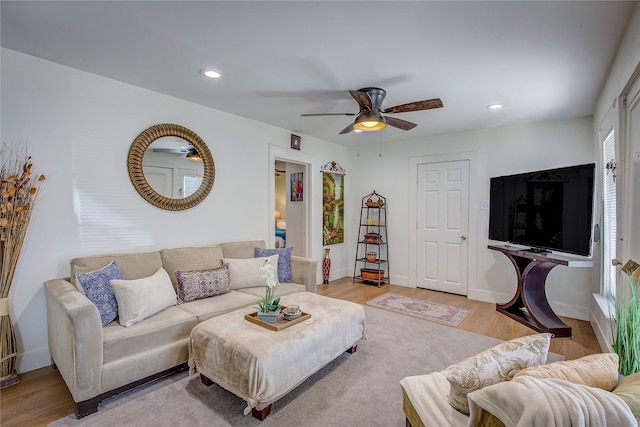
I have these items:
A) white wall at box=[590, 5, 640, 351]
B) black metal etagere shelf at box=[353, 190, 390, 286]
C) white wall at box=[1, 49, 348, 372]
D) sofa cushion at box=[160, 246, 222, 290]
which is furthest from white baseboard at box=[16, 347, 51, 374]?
white wall at box=[590, 5, 640, 351]

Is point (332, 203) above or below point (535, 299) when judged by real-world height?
above

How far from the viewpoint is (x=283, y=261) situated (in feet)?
12.0

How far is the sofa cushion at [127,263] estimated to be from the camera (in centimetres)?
251

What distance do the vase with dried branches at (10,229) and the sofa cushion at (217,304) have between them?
1135 mm

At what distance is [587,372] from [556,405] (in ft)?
1.06

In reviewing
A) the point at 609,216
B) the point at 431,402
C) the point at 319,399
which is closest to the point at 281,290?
the point at 319,399

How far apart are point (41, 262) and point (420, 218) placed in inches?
182

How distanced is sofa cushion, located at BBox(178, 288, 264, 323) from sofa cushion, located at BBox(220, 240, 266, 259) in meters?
0.62

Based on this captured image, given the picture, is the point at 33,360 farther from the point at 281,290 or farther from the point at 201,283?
the point at 281,290

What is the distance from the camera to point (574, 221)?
9.62ft

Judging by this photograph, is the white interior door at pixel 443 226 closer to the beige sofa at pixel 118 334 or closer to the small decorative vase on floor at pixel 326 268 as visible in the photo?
the small decorative vase on floor at pixel 326 268

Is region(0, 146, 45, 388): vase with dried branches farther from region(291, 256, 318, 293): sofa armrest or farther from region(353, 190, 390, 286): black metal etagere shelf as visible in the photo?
region(353, 190, 390, 286): black metal etagere shelf

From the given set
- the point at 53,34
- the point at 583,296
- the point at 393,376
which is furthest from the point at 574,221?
the point at 53,34

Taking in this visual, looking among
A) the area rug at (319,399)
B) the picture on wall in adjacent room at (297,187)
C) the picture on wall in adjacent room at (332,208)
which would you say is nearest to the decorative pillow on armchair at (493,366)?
the area rug at (319,399)
